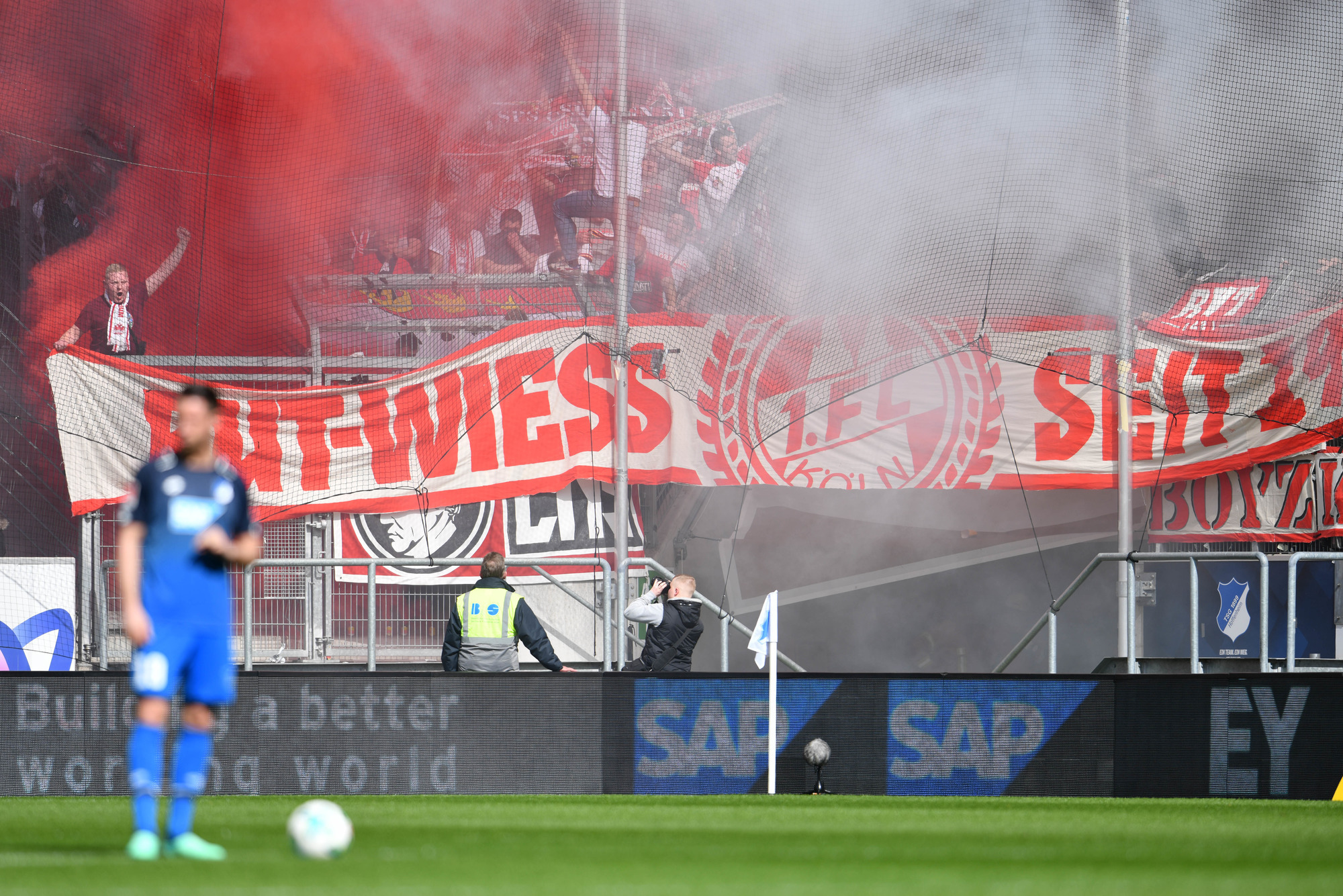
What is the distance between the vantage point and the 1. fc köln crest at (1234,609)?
13.6 meters

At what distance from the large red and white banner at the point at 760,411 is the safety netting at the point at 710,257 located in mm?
31

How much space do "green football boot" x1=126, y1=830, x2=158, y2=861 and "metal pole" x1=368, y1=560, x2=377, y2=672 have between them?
6.95 meters

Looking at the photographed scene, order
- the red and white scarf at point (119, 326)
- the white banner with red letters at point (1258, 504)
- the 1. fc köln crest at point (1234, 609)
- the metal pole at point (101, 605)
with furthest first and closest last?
the red and white scarf at point (119, 326) → the 1. fc köln crest at point (1234, 609) → the white banner with red letters at point (1258, 504) → the metal pole at point (101, 605)

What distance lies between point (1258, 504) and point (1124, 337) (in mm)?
2030

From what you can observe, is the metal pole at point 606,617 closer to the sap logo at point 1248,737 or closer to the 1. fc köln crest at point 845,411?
the 1. fc köln crest at point 845,411

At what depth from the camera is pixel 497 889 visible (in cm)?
430

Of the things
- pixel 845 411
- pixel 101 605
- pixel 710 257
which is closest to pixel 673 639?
pixel 845 411

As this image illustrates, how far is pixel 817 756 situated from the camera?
31.6 feet

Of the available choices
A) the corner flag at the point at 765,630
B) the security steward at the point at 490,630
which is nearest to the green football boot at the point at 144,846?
the corner flag at the point at 765,630

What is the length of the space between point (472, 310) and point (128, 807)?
6.95m

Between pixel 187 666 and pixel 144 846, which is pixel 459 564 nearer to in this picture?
pixel 187 666

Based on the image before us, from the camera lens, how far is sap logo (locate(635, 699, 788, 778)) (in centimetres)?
976

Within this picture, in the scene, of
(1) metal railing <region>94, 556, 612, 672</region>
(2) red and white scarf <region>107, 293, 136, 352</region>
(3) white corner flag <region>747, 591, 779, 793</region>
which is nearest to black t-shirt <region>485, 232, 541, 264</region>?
(1) metal railing <region>94, 556, 612, 672</region>

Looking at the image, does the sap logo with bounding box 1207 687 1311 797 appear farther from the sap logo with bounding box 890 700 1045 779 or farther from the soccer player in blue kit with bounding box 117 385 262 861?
the soccer player in blue kit with bounding box 117 385 262 861
